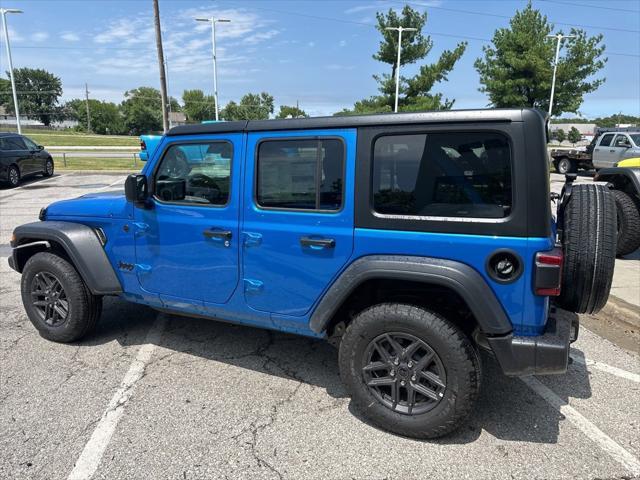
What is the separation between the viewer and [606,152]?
17.6 metres

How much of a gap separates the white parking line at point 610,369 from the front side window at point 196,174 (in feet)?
10.1

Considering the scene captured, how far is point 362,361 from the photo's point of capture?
2.81 m

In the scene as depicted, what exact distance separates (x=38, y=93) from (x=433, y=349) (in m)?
143

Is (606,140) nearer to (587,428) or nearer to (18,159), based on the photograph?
(587,428)

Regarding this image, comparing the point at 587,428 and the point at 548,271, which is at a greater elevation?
the point at 548,271

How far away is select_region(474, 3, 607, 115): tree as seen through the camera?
27.7m

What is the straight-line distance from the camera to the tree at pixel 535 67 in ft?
90.7

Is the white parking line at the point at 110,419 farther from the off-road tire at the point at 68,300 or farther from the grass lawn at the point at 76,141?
the grass lawn at the point at 76,141

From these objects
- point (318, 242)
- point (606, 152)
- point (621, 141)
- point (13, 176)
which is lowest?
point (13, 176)

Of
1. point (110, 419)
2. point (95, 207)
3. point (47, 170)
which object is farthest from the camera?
point (47, 170)

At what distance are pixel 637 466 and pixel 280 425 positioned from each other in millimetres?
1989

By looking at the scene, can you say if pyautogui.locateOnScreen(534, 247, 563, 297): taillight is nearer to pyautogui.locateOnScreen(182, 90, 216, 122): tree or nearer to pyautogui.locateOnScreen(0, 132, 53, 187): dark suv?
pyautogui.locateOnScreen(0, 132, 53, 187): dark suv

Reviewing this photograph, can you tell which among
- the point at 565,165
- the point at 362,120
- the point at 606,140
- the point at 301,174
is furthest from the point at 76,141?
the point at 362,120

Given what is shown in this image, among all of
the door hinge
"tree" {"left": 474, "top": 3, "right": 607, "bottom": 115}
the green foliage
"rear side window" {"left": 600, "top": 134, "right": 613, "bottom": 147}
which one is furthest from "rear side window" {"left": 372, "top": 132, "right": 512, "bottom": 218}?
the green foliage
